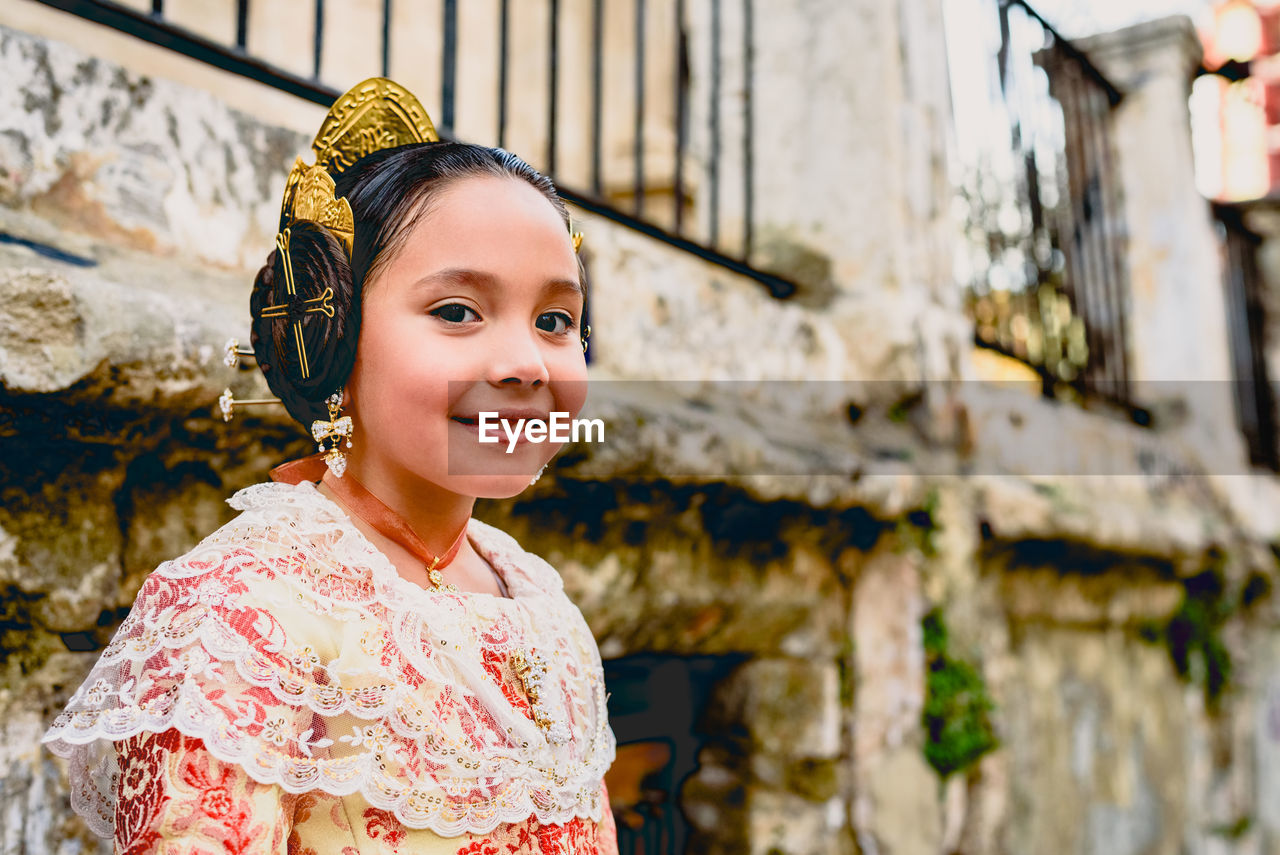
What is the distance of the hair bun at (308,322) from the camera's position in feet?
3.40

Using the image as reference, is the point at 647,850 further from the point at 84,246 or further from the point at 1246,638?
the point at 1246,638

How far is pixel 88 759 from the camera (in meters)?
0.99

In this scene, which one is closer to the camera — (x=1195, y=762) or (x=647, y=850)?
(x=647, y=850)

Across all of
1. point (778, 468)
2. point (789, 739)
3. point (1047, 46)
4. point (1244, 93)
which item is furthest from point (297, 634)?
point (1244, 93)

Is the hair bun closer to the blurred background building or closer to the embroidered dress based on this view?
the embroidered dress

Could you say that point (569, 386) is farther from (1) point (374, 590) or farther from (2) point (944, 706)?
(2) point (944, 706)

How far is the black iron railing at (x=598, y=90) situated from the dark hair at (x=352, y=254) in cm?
75

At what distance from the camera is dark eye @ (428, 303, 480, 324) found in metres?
1.01

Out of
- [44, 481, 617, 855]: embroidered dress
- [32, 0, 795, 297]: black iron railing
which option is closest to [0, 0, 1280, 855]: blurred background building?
[32, 0, 795, 297]: black iron railing

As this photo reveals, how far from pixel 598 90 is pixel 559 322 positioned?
163 cm

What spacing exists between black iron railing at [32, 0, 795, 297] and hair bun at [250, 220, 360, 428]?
74 centimetres

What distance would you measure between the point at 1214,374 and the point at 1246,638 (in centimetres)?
134

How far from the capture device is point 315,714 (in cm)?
96

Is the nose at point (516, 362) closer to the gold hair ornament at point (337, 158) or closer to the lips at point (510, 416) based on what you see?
the lips at point (510, 416)
